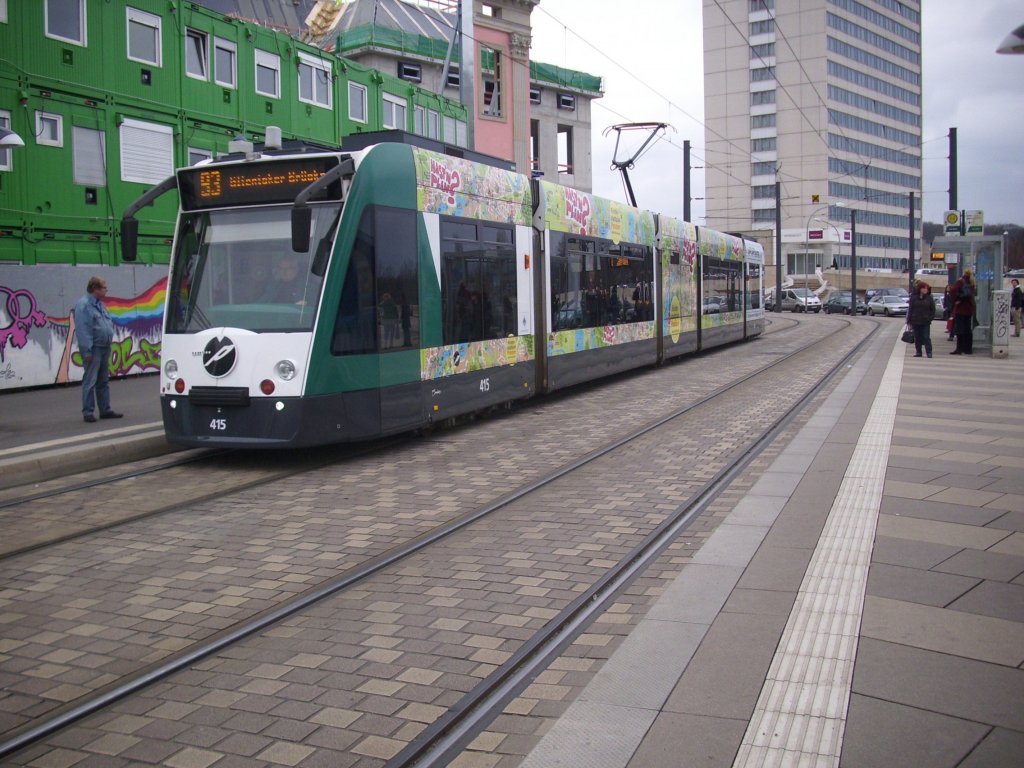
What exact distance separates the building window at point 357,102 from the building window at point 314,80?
1248mm

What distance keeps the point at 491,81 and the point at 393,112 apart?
530 inches

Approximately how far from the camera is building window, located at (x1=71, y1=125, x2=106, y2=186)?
2162 centimetres

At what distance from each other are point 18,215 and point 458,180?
12.6m

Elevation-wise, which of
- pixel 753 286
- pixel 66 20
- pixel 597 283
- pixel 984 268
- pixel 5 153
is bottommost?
pixel 597 283

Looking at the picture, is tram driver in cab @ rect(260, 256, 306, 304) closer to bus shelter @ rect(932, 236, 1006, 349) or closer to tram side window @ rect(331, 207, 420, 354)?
tram side window @ rect(331, 207, 420, 354)

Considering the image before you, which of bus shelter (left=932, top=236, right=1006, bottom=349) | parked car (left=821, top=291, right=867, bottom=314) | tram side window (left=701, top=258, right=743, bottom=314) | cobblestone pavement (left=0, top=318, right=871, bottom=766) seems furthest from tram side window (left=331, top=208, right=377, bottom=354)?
parked car (left=821, top=291, right=867, bottom=314)

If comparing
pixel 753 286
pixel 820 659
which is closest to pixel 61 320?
pixel 820 659

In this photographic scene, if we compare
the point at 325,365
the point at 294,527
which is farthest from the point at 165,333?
the point at 294,527

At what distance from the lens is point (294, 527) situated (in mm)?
7598

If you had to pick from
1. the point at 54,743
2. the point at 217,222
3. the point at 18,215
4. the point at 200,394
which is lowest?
the point at 54,743

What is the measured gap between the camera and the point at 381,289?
407 inches

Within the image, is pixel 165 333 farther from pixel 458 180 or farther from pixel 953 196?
pixel 953 196

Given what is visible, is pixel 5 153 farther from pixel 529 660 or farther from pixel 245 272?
pixel 529 660

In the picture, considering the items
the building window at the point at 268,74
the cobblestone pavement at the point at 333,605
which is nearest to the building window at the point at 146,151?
the building window at the point at 268,74
